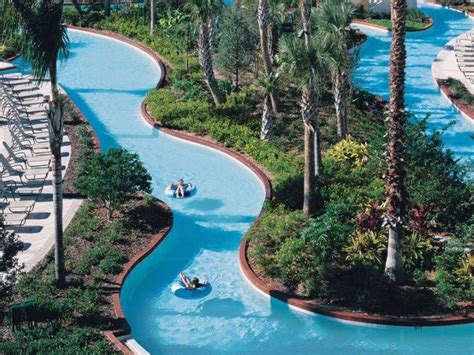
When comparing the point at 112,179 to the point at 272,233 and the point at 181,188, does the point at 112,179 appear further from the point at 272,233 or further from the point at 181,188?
the point at 272,233

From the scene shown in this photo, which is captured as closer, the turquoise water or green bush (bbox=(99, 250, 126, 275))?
green bush (bbox=(99, 250, 126, 275))

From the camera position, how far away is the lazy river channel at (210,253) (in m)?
19.7

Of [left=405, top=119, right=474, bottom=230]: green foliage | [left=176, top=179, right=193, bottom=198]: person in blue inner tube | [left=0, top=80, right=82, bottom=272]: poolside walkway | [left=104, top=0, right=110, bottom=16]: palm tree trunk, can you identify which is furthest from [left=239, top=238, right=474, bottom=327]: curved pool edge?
[left=104, top=0, right=110, bottom=16]: palm tree trunk

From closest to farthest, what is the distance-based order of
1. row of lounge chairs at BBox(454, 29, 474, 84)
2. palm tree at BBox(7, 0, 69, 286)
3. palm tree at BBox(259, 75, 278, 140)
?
palm tree at BBox(7, 0, 69, 286) → palm tree at BBox(259, 75, 278, 140) → row of lounge chairs at BBox(454, 29, 474, 84)

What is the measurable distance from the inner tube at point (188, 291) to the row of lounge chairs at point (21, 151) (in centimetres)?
489

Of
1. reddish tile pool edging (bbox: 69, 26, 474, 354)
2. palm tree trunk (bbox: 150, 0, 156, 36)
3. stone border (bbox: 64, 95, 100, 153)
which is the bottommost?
reddish tile pool edging (bbox: 69, 26, 474, 354)

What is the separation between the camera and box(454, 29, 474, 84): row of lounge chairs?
3797cm

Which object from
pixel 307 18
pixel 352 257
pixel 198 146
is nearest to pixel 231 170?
pixel 198 146

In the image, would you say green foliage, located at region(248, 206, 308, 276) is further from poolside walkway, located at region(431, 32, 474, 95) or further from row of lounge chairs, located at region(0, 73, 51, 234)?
poolside walkway, located at region(431, 32, 474, 95)

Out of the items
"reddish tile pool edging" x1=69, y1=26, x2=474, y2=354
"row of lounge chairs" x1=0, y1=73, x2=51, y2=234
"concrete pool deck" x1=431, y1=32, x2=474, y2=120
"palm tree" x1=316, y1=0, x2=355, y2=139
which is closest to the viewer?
"reddish tile pool edging" x1=69, y1=26, x2=474, y2=354

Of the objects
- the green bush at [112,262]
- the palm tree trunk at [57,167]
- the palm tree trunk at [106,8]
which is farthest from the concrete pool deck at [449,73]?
the palm tree trunk at [57,167]

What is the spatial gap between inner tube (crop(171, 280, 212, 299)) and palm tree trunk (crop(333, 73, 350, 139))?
9119 millimetres

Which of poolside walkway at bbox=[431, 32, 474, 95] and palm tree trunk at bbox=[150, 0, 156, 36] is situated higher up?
palm tree trunk at bbox=[150, 0, 156, 36]

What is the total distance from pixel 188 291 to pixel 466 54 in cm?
2350
